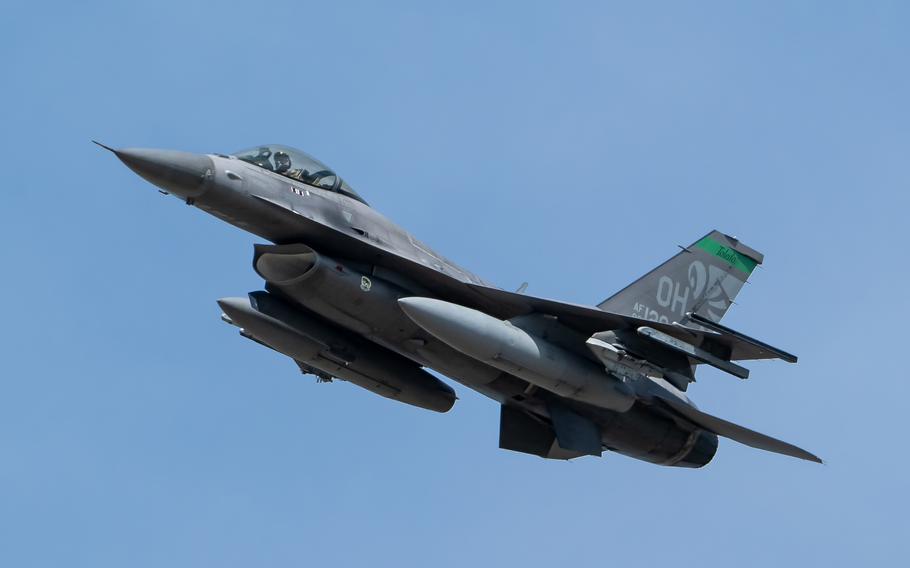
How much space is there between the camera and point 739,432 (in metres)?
21.4

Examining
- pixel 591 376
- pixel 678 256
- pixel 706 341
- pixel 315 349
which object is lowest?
pixel 315 349

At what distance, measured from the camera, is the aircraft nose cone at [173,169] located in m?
18.1

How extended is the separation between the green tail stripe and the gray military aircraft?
0.91m

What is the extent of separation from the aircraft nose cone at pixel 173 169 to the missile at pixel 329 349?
2106 mm

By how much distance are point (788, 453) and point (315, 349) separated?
7098 mm

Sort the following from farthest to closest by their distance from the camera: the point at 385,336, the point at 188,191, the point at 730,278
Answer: the point at 730,278
the point at 385,336
the point at 188,191

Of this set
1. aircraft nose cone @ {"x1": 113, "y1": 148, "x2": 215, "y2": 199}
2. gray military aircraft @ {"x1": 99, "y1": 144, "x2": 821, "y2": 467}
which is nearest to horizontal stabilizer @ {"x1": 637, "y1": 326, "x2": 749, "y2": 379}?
gray military aircraft @ {"x1": 99, "y1": 144, "x2": 821, "y2": 467}

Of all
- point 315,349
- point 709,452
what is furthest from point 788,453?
point 315,349

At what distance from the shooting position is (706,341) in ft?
65.1

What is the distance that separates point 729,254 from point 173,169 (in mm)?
9152

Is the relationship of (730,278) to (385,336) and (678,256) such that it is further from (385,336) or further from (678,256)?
(385,336)

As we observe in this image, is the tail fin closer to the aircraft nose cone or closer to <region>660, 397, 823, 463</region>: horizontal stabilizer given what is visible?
<region>660, 397, 823, 463</region>: horizontal stabilizer

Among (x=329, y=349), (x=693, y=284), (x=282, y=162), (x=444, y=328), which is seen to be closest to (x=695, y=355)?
(x=693, y=284)

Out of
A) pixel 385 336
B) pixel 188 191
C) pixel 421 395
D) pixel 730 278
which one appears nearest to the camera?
pixel 188 191
